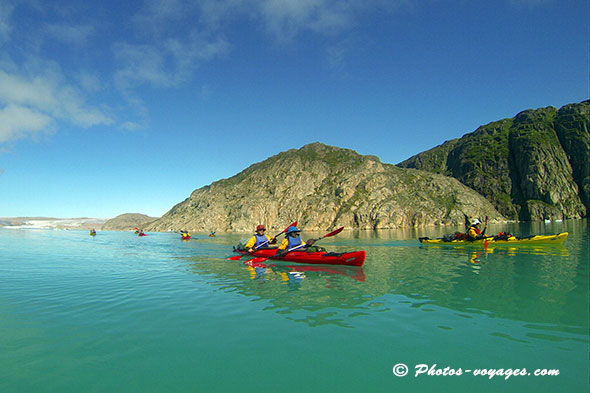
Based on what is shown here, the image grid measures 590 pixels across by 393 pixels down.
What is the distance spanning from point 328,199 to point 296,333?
426 ft

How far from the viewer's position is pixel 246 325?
973cm

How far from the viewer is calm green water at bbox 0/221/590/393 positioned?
6.51 m

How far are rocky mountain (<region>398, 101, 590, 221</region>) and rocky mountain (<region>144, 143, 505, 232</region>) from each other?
26.3 meters

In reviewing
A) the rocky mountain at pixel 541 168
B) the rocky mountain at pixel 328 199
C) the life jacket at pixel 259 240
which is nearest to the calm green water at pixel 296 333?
the life jacket at pixel 259 240

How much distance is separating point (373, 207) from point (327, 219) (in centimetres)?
2042

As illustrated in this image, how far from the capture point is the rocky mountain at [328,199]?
12631 cm

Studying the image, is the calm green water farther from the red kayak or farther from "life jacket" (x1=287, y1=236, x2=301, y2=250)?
"life jacket" (x1=287, y1=236, x2=301, y2=250)


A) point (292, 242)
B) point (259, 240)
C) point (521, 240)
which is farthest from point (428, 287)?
point (521, 240)

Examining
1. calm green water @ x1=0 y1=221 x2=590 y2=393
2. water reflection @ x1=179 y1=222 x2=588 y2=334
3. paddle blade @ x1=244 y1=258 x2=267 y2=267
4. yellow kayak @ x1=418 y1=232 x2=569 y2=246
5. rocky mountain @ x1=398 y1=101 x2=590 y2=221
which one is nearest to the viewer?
calm green water @ x1=0 y1=221 x2=590 y2=393

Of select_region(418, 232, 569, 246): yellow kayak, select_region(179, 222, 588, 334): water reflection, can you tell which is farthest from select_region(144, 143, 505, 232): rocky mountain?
select_region(179, 222, 588, 334): water reflection

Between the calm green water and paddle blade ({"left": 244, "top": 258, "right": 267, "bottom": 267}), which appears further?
paddle blade ({"left": 244, "top": 258, "right": 267, "bottom": 267})

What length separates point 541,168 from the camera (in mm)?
→ 162375

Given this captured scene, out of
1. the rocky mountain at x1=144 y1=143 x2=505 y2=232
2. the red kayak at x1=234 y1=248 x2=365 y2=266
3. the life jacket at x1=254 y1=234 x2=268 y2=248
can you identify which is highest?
the rocky mountain at x1=144 y1=143 x2=505 y2=232

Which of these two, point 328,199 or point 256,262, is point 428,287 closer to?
point 256,262
